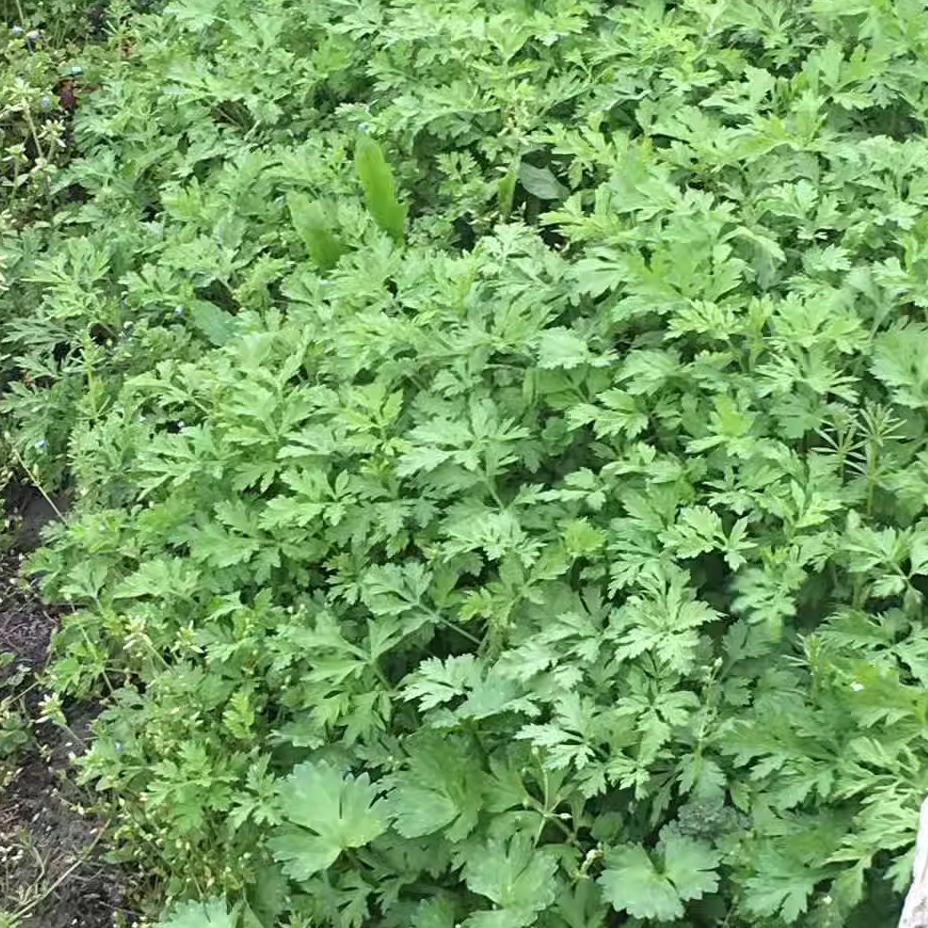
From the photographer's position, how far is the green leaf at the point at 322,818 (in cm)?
268

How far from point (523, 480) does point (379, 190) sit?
129cm

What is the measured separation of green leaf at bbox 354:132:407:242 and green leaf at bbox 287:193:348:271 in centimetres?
17

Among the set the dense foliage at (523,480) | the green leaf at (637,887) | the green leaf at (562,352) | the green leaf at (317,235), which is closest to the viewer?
the green leaf at (637,887)

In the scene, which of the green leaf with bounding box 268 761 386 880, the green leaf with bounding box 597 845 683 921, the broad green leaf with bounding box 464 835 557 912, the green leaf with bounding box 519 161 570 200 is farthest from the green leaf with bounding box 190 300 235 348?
the green leaf with bounding box 597 845 683 921

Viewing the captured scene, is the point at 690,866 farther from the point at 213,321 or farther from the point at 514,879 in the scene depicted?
the point at 213,321

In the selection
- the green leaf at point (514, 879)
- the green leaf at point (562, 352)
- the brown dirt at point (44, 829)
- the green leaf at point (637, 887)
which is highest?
A: the green leaf at point (562, 352)

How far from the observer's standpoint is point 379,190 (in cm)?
398

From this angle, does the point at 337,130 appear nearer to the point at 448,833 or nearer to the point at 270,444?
the point at 270,444

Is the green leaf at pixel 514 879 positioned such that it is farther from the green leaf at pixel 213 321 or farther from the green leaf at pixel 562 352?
the green leaf at pixel 213 321

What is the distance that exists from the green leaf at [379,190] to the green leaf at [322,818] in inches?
78.1

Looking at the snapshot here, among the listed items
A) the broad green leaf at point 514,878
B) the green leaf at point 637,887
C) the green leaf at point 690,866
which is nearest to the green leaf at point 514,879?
the broad green leaf at point 514,878

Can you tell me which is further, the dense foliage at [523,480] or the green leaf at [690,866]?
Result: the dense foliage at [523,480]

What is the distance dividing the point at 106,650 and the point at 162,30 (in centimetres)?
294

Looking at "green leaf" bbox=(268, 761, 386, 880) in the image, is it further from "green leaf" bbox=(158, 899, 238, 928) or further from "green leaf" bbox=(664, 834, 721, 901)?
"green leaf" bbox=(664, 834, 721, 901)
